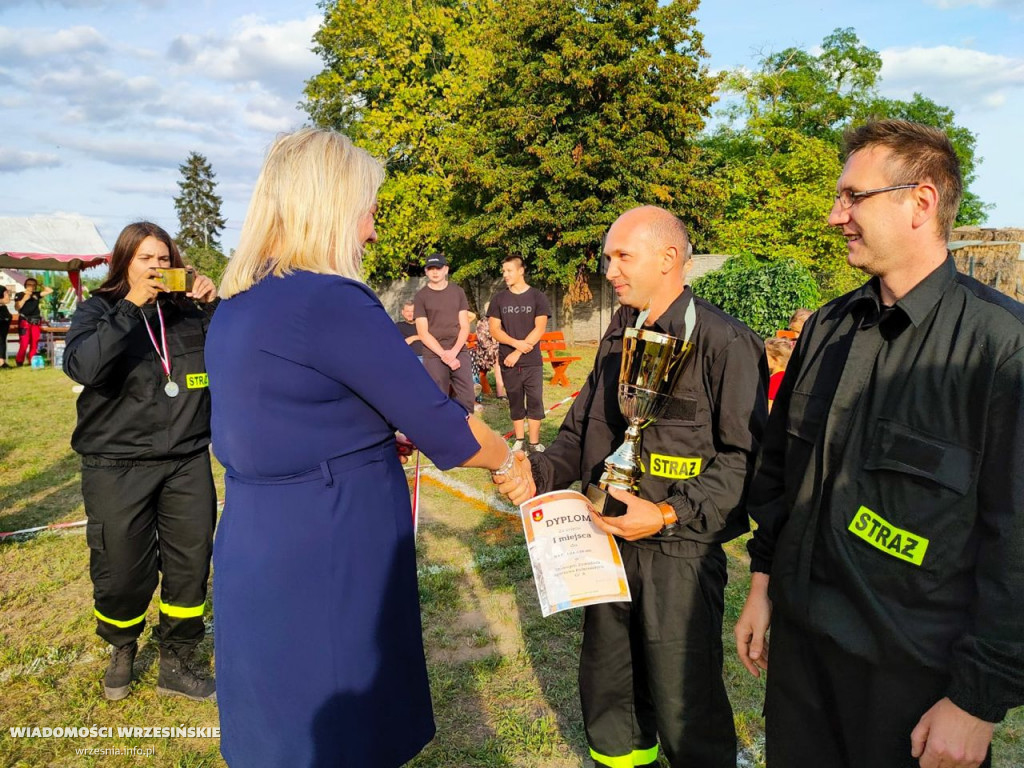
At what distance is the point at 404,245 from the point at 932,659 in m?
27.0

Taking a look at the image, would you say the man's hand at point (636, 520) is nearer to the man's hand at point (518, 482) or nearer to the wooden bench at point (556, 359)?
the man's hand at point (518, 482)

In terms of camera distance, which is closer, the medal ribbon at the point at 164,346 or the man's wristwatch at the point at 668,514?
the man's wristwatch at the point at 668,514

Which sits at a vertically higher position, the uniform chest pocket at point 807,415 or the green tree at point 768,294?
the green tree at point 768,294

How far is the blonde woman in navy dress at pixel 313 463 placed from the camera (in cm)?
181

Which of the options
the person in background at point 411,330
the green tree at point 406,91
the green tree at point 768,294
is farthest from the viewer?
the green tree at point 406,91

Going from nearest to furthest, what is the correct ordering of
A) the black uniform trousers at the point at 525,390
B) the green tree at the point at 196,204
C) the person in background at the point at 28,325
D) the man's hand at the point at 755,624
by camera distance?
1. the man's hand at the point at 755,624
2. the black uniform trousers at the point at 525,390
3. the person in background at the point at 28,325
4. the green tree at the point at 196,204

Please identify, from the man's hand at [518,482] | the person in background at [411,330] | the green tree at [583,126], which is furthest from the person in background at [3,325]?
the man's hand at [518,482]

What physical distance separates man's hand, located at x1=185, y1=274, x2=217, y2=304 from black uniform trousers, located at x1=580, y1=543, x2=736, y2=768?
2598 millimetres

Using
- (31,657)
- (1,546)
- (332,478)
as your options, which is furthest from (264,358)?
(1,546)

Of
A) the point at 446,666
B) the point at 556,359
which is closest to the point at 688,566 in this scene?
the point at 446,666

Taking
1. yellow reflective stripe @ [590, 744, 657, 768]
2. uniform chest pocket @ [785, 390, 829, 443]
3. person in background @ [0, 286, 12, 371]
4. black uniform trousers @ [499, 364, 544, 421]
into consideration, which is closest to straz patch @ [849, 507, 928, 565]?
uniform chest pocket @ [785, 390, 829, 443]

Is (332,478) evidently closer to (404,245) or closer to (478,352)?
(478,352)

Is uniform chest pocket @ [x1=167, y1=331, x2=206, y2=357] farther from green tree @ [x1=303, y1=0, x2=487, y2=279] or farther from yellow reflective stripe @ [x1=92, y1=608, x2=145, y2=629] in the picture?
green tree @ [x1=303, y1=0, x2=487, y2=279]

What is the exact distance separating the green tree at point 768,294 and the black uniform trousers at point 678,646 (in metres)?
12.6
